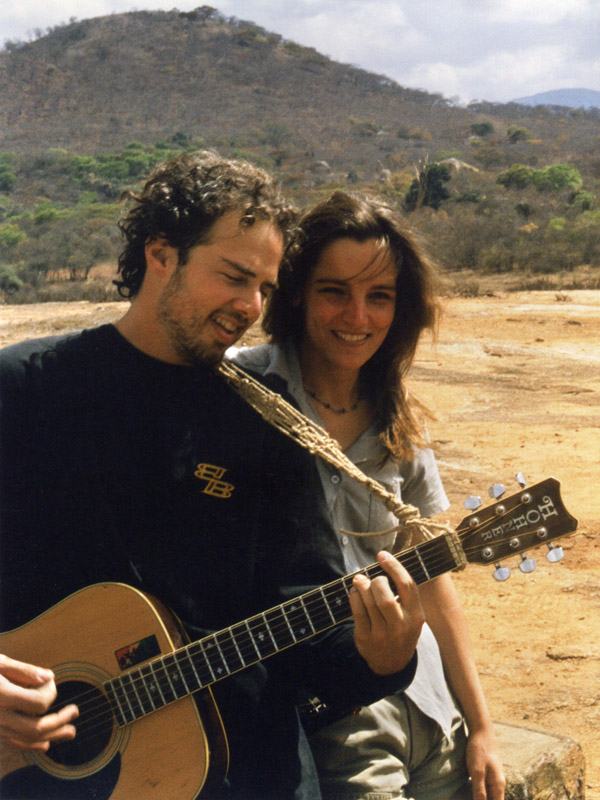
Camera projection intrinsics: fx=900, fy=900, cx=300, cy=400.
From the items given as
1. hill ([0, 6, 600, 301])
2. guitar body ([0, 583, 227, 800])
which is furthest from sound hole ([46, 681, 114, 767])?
hill ([0, 6, 600, 301])

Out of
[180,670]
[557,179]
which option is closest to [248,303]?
[180,670]

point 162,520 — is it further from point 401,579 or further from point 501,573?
point 501,573

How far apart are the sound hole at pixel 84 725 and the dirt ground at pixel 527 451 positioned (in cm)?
203

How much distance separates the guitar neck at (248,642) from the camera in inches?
79.9

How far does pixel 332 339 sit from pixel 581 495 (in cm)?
438

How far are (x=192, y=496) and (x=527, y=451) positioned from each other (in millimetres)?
5759

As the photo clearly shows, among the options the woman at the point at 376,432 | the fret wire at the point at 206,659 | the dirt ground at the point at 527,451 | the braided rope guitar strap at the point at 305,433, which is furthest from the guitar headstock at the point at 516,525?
the dirt ground at the point at 527,451

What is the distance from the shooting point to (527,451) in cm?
746

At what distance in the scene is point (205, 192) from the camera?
89.2 inches

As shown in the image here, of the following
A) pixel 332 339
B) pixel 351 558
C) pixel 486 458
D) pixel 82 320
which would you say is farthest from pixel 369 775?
pixel 82 320

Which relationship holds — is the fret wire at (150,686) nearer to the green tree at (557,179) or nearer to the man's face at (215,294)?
the man's face at (215,294)

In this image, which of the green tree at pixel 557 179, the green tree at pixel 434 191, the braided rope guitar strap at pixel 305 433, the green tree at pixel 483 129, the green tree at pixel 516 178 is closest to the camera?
the braided rope guitar strap at pixel 305 433

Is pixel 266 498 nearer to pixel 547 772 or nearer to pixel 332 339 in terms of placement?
pixel 332 339

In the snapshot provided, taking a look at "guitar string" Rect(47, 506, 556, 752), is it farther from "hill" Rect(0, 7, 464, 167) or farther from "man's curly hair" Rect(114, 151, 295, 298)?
"hill" Rect(0, 7, 464, 167)
